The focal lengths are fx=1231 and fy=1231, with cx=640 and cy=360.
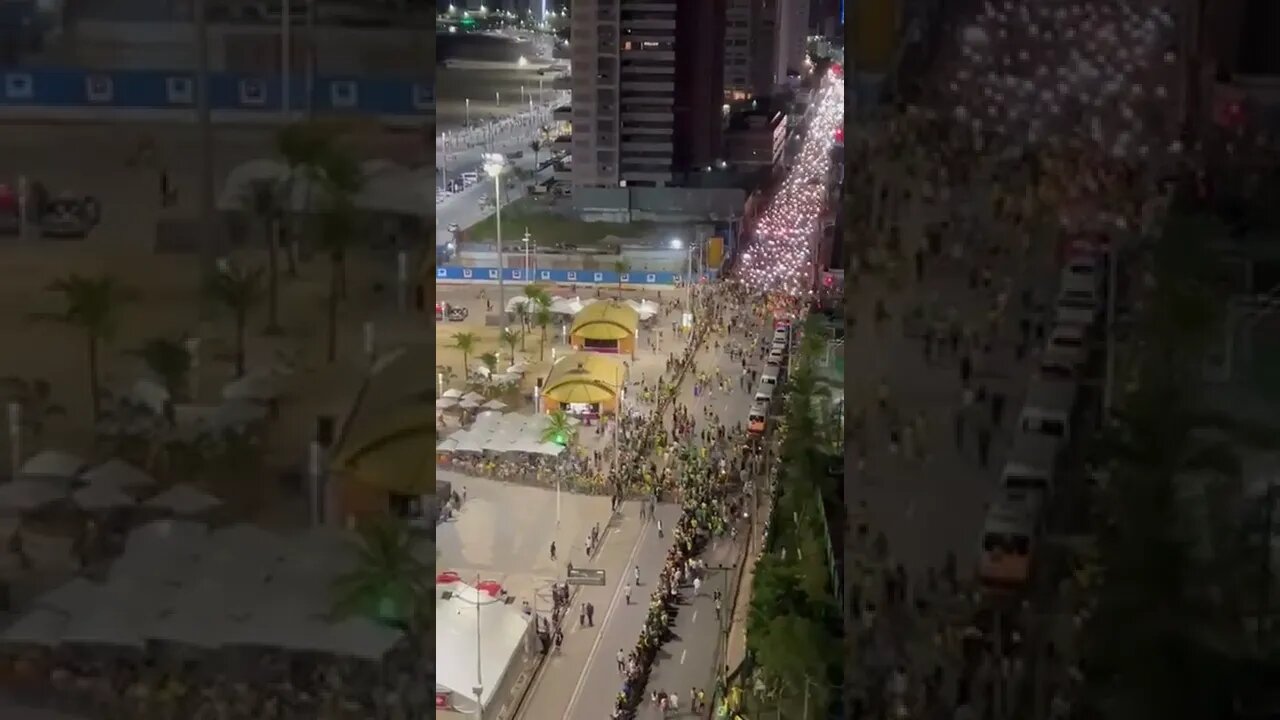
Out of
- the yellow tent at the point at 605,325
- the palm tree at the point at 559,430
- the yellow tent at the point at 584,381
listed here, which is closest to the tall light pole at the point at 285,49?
the palm tree at the point at 559,430

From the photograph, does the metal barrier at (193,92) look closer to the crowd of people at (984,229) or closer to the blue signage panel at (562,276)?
the crowd of people at (984,229)

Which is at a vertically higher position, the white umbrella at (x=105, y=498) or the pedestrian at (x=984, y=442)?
the pedestrian at (x=984, y=442)

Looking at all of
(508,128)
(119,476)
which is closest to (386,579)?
(119,476)

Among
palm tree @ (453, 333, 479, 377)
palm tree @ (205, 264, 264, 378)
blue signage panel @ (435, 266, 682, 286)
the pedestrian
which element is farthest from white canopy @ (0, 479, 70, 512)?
blue signage panel @ (435, 266, 682, 286)

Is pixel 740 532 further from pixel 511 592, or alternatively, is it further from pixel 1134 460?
pixel 1134 460

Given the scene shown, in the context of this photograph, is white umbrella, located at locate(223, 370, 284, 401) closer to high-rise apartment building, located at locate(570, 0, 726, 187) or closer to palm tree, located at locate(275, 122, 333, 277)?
palm tree, located at locate(275, 122, 333, 277)

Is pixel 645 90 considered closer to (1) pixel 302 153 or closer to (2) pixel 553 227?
(2) pixel 553 227

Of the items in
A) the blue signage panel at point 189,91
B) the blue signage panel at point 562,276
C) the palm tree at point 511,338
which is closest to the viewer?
the blue signage panel at point 189,91

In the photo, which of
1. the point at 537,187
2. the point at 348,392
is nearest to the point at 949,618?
the point at 348,392
